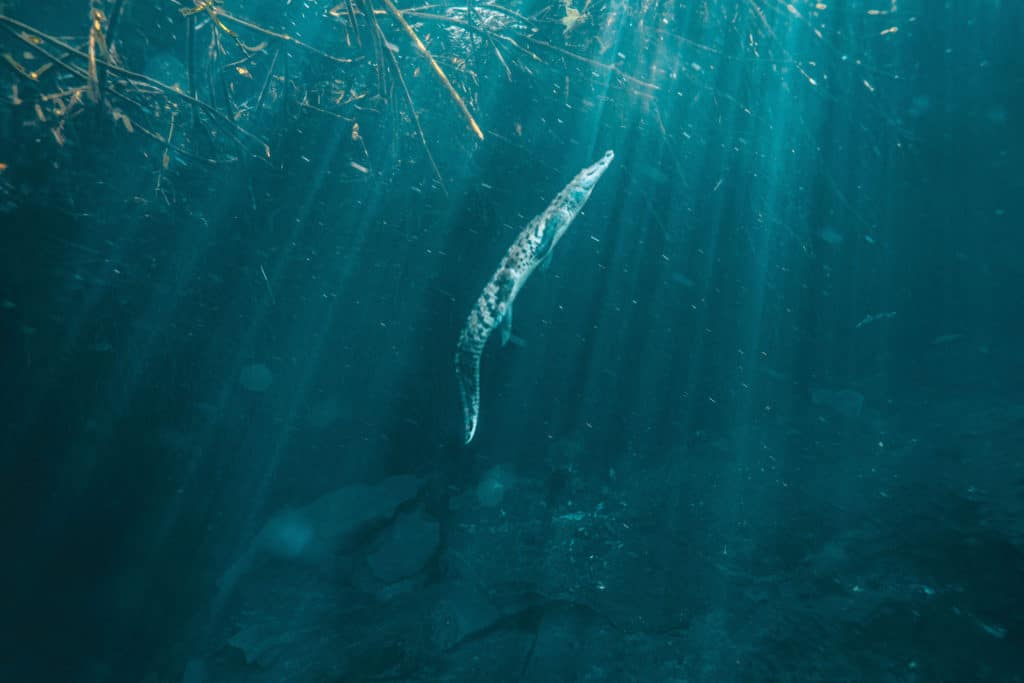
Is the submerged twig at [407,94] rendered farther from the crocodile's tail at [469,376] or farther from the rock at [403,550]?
the rock at [403,550]

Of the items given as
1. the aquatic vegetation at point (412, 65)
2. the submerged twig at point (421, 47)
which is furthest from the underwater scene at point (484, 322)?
the submerged twig at point (421, 47)

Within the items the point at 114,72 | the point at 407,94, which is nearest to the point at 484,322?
the point at 407,94

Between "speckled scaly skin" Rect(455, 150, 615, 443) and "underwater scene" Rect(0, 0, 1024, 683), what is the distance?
1.6 inches

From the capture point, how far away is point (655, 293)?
5.50m

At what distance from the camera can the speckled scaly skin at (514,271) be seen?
15.3ft

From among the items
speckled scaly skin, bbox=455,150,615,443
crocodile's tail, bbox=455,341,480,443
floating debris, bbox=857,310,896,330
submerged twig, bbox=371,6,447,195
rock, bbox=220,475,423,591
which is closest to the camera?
submerged twig, bbox=371,6,447,195

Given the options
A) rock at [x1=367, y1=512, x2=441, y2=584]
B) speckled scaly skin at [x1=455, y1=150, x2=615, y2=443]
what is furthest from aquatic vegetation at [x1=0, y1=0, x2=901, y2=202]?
rock at [x1=367, y1=512, x2=441, y2=584]

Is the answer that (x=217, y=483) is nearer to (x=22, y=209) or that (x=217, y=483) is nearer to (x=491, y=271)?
(x=22, y=209)

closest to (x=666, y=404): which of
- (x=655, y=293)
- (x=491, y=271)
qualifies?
(x=655, y=293)

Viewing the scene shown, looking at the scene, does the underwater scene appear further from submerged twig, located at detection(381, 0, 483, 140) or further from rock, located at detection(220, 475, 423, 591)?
submerged twig, located at detection(381, 0, 483, 140)

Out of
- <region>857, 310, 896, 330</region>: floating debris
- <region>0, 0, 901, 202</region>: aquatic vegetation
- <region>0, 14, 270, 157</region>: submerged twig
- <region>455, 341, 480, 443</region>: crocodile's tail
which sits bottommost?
<region>455, 341, 480, 443</region>: crocodile's tail

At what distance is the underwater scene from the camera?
4539 mm

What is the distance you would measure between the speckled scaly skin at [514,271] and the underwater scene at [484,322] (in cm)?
4

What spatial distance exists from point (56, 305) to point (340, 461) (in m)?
3.61
